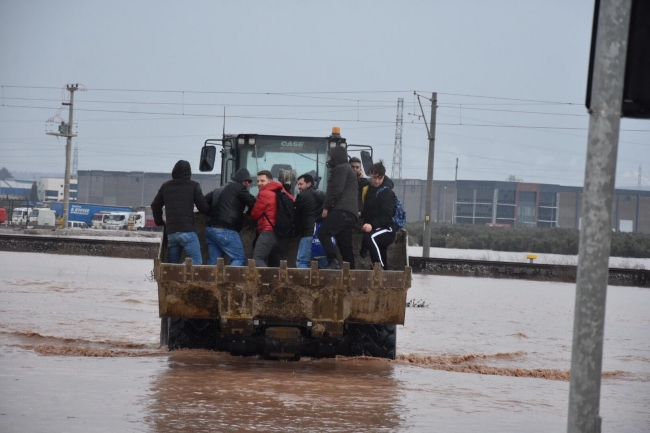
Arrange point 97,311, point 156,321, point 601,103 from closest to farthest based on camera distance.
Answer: point 601,103 < point 156,321 < point 97,311

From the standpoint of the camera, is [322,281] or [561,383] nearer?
[322,281]

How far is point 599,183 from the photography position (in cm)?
477

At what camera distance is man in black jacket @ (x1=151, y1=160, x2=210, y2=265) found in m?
11.9

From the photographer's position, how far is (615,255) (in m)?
65.8

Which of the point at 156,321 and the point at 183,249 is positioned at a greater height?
the point at 183,249

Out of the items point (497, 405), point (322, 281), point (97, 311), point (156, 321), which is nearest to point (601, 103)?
point (497, 405)

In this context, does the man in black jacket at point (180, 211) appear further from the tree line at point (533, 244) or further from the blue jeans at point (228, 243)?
the tree line at point (533, 244)

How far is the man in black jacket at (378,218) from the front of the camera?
39.7ft

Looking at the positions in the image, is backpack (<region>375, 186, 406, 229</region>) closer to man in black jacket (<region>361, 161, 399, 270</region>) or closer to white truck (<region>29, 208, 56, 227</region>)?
man in black jacket (<region>361, 161, 399, 270</region>)

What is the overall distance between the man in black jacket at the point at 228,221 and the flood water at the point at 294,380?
129 cm

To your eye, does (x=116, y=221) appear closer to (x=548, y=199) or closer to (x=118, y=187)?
(x=118, y=187)

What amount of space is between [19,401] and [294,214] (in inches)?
180

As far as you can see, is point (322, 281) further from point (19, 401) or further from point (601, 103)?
point (601, 103)

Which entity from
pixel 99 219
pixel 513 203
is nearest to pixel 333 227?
pixel 99 219
